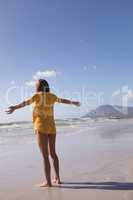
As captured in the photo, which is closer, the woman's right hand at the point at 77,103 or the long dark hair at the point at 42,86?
the long dark hair at the point at 42,86

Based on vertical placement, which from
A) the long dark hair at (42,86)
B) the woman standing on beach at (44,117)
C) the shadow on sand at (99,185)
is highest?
the long dark hair at (42,86)

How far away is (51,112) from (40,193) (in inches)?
51.5

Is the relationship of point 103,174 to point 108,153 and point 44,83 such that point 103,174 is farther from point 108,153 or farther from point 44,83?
point 108,153

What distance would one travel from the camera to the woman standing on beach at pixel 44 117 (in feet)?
17.3

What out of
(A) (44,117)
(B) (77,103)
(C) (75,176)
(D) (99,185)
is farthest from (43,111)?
(D) (99,185)

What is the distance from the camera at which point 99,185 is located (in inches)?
197

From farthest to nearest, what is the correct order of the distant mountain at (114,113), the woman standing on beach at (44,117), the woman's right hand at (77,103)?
the distant mountain at (114,113)
the woman's right hand at (77,103)
the woman standing on beach at (44,117)

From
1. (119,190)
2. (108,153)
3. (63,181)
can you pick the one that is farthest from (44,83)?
(108,153)

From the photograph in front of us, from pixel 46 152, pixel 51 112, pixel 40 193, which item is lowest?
pixel 40 193

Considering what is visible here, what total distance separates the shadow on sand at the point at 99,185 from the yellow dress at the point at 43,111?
86 cm

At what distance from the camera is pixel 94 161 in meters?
7.09

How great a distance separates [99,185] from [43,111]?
1.42m

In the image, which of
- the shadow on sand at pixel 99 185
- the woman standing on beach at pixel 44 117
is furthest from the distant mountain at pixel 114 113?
the shadow on sand at pixel 99 185

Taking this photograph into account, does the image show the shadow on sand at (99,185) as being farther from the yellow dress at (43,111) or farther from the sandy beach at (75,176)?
the yellow dress at (43,111)
